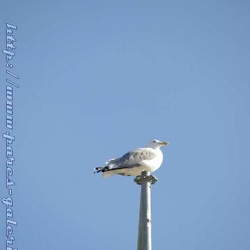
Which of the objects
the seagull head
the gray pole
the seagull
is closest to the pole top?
the gray pole

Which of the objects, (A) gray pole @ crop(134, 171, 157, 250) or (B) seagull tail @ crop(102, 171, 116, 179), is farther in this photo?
(B) seagull tail @ crop(102, 171, 116, 179)

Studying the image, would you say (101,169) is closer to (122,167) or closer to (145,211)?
(122,167)

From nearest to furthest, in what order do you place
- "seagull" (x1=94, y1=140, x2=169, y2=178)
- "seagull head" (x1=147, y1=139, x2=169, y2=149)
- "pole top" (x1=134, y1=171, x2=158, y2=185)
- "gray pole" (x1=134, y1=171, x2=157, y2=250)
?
"gray pole" (x1=134, y1=171, x2=157, y2=250)
"pole top" (x1=134, y1=171, x2=158, y2=185)
"seagull" (x1=94, y1=140, x2=169, y2=178)
"seagull head" (x1=147, y1=139, x2=169, y2=149)

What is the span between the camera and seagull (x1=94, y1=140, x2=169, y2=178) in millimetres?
18188

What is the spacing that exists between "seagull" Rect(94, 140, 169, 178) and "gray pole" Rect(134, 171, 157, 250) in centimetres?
153

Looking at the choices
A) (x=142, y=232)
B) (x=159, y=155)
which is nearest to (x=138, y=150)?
(x=159, y=155)

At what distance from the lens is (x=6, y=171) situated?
20.8 meters

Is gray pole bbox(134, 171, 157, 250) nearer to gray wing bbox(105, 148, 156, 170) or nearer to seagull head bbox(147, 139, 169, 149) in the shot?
gray wing bbox(105, 148, 156, 170)

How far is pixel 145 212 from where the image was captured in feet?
51.5

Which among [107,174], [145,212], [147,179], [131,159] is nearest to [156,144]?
[131,159]

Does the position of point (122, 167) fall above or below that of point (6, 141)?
below

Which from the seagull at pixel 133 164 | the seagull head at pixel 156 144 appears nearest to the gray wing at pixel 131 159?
the seagull at pixel 133 164

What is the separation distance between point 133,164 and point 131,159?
0.53ft

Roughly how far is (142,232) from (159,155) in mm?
4032
